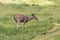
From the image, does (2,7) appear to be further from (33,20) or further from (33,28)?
(33,28)

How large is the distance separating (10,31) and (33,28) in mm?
2531

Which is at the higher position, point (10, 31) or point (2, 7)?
point (10, 31)

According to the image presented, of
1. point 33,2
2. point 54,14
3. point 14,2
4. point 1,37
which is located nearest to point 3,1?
point 14,2

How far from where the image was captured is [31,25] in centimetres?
2628

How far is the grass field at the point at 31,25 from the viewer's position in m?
22.3

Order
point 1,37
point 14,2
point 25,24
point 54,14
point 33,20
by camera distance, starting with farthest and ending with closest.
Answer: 1. point 14,2
2. point 54,14
3. point 33,20
4. point 25,24
5. point 1,37

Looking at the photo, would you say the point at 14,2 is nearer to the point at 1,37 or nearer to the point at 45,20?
the point at 45,20

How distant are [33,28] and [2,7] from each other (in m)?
11.8

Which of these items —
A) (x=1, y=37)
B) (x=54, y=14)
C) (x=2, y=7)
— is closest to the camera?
(x=1, y=37)

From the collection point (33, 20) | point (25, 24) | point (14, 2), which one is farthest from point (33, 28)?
point (14, 2)

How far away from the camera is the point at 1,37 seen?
73.3ft

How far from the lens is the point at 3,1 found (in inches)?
→ 1548

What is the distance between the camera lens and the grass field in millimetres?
22281

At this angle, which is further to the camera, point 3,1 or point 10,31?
point 3,1
